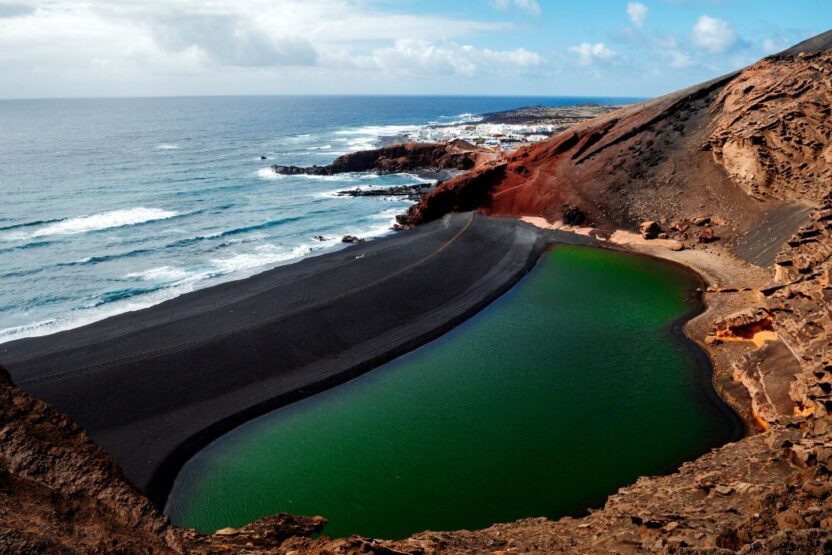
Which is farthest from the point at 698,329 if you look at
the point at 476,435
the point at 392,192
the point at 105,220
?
the point at 105,220

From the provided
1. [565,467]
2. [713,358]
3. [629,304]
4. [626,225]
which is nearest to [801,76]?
[626,225]

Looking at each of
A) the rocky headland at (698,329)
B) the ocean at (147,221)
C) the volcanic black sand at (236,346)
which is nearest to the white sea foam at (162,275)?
the ocean at (147,221)

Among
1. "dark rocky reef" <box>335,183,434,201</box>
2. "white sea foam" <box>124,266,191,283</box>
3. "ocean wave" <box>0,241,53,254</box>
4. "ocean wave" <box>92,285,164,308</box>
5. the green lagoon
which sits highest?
"dark rocky reef" <box>335,183,434,201</box>

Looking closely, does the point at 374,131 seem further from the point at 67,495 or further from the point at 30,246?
the point at 67,495

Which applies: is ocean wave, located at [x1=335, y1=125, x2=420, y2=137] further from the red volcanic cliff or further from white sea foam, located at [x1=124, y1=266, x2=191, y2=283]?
white sea foam, located at [x1=124, y1=266, x2=191, y2=283]

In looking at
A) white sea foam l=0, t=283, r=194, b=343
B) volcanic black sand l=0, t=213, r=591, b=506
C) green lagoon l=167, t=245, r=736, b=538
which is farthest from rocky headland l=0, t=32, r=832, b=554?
white sea foam l=0, t=283, r=194, b=343
